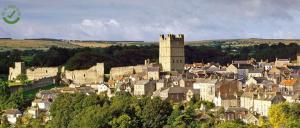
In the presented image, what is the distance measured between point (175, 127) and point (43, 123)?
16.5 metres

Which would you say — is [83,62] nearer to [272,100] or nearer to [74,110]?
[74,110]

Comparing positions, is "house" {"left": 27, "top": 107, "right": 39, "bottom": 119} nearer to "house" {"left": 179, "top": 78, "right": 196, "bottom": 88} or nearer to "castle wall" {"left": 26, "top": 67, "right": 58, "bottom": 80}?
"house" {"left": 179, "top": 78, "right": 196, "bottom": 88}

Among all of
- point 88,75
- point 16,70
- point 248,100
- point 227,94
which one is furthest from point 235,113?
point 16,70

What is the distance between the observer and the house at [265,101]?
5319cm

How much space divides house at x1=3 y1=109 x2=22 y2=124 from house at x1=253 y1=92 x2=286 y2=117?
76.1ft

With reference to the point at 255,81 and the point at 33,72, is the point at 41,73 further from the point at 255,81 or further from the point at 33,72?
the point at 255,81

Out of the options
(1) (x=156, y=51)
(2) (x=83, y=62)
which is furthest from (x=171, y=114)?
(1) (x=156, y=51)

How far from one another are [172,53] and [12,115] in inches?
713

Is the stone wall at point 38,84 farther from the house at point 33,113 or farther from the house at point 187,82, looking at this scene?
the house at point 187,82

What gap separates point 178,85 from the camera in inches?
2537

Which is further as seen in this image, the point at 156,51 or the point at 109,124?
the point at 156,51

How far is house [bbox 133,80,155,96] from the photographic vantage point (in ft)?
212

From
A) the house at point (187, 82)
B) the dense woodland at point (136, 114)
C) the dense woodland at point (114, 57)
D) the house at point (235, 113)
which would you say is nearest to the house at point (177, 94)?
→ the dense woodland at point (136, 114)

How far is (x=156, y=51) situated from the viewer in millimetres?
106375
